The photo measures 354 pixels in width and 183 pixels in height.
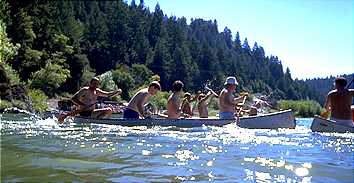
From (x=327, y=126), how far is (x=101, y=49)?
8337cm

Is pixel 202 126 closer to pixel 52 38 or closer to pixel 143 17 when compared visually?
pixel 52 38

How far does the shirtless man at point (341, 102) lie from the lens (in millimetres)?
11703

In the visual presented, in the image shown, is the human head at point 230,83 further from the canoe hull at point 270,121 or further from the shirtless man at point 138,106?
the shirtless man at point 138,106

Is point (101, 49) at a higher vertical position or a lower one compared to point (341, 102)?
higher

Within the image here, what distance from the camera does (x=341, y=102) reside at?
1182 centimetres

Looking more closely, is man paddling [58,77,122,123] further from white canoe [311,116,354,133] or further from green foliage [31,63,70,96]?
green foliage [31,63,70,96]

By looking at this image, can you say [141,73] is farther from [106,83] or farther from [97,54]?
[106,83]

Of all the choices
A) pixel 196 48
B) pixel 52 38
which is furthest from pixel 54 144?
pixel 196 48

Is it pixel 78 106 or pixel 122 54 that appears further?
pixel 122 54

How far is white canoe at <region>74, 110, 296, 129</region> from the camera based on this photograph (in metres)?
12.7

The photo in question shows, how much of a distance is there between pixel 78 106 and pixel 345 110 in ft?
25.2

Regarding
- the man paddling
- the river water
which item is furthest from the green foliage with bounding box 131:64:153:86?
the river water

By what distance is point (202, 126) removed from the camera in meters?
13.0

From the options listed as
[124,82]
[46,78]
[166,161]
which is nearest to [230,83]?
[166,161]
